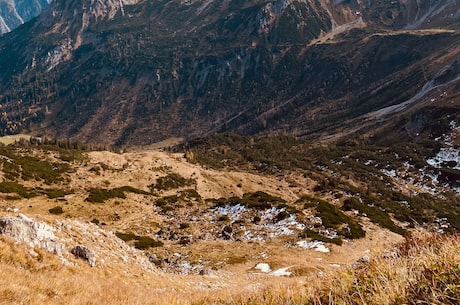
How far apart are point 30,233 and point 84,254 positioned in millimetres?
2952

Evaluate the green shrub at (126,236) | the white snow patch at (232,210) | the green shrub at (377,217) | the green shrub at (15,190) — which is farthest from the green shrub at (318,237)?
the green shrub at (15,190)

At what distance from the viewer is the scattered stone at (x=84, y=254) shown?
54.5 ft

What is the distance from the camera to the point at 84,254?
16.8 m

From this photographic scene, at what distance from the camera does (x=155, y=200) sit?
177 ft

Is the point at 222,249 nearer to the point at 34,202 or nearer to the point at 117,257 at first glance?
the point at 117,257

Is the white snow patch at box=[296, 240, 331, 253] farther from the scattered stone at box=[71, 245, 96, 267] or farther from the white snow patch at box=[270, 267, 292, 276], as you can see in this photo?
the scattered stone at box=[71, 245, 96, 267]

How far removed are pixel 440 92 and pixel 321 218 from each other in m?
197

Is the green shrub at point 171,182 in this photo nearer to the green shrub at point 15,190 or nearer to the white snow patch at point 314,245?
the green shrub at point 15,190

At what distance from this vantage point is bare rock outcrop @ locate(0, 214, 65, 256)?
14070 mm

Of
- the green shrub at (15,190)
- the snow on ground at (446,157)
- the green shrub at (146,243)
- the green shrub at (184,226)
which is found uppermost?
the green shrub at (15,190)

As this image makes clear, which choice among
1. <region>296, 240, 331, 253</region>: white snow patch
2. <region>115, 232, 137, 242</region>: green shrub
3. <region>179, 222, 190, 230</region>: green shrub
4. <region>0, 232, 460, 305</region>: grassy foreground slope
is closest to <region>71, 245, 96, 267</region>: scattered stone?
<region>0, 232, 460, 305</region>: grassy foreground slope

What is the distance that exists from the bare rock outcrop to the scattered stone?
76 centimetres

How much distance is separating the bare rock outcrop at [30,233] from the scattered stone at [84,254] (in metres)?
0.76

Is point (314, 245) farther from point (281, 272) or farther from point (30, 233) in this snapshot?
point (30, 233)
